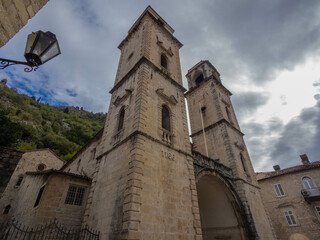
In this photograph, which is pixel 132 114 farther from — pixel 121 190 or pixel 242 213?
pixel 242 213

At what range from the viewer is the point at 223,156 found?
1611 centimetres

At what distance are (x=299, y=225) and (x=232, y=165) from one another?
1140 centimetres

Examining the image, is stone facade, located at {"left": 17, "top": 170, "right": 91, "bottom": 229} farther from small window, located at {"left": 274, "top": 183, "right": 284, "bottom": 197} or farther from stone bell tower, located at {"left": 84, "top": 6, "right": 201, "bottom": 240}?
small window, located at {"left": 274, "top": 183, "right": 284, "bottom": 197}

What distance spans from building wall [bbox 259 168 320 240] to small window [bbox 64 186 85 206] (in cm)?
2153

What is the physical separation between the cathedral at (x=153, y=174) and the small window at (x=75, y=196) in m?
0.06

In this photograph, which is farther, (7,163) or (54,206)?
(54,206)

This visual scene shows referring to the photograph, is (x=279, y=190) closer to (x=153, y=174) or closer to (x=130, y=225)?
(x=153, y=174)

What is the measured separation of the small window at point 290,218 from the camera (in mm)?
Result: 18875

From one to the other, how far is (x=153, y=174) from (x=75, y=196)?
6.56 metres

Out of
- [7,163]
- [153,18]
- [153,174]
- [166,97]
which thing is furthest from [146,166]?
[153,18]

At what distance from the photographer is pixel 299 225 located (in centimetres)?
1831

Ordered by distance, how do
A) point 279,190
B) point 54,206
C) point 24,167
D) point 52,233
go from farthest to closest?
point 24,167 < point 279,190 < point 54,206 < point 52,233

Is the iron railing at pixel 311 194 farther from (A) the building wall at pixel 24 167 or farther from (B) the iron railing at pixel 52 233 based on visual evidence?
(A) the building wall at pixel 24 167

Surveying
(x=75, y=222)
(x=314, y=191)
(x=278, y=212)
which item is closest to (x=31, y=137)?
(x=75, y=222)
